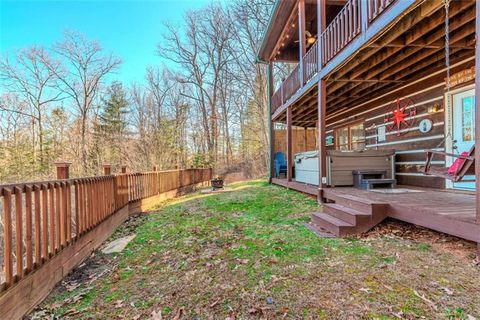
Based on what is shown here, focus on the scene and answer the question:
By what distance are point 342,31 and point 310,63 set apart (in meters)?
1.79

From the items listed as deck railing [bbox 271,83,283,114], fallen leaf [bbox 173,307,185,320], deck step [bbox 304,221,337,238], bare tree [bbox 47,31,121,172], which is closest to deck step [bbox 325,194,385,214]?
deck step [bbox 304,221,337,238]

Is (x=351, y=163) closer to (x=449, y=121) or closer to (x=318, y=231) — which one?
(x=449, y=121)

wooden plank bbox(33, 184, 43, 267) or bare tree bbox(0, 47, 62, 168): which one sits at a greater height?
bare tree bbox(0, 47, 62, 168)

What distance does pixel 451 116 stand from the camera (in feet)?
17.3

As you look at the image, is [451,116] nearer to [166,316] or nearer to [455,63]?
[455,63]

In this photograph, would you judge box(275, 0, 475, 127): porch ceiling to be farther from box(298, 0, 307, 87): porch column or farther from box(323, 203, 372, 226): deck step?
box(323, 203, 372, 226): deck step

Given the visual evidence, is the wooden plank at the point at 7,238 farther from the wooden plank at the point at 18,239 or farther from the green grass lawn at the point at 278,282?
the green grass lawn at the point at 278,282

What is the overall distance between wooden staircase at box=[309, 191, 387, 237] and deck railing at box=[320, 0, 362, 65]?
288 cm

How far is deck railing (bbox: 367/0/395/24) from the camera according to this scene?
3707mm

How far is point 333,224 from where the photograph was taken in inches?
150

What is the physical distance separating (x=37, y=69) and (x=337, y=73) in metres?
17.2

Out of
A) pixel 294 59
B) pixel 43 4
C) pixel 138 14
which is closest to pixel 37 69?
pixel 43 4

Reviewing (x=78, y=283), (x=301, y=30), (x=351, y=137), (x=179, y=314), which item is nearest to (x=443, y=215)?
(x=179, y=314)

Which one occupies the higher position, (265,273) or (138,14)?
(138,14)
